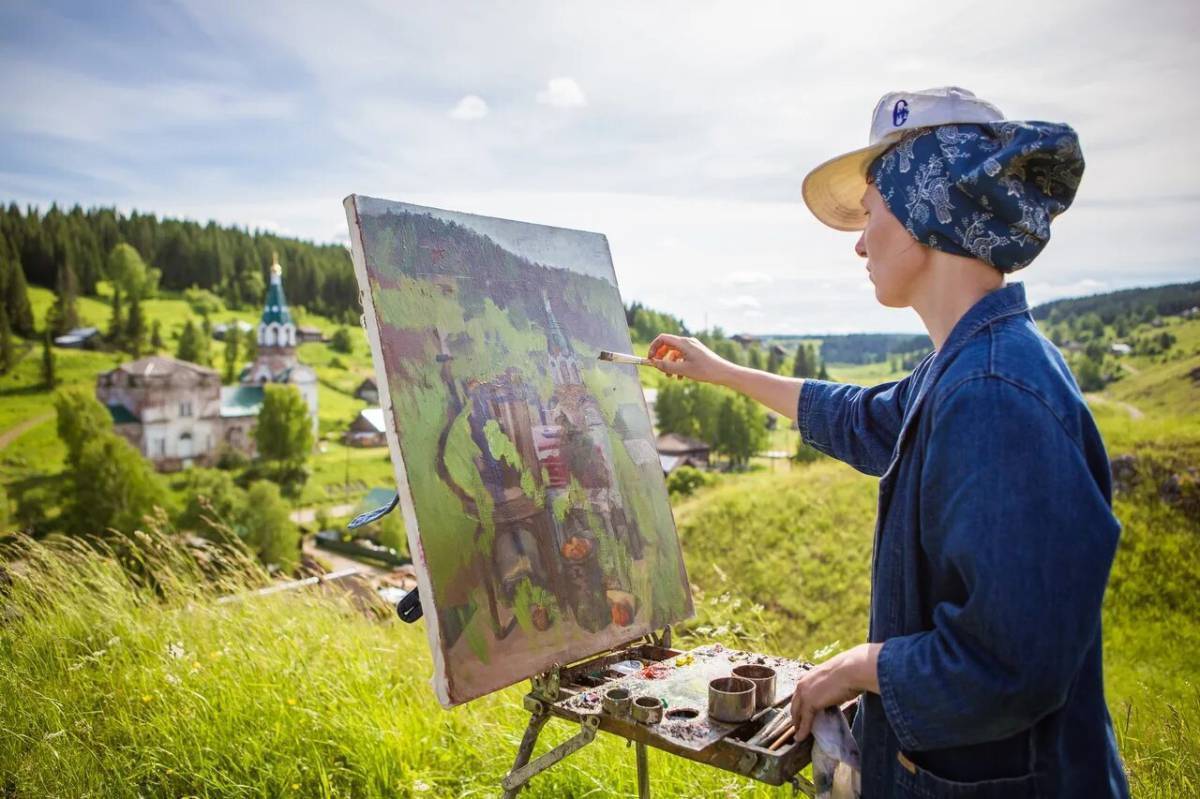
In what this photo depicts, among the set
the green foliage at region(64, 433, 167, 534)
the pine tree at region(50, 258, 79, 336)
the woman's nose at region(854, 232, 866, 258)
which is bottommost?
the green foliage at region(64, 433, 167, 534)

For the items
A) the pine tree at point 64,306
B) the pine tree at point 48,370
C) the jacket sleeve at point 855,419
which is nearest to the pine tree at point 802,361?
the jacket sleeve at point 855,419

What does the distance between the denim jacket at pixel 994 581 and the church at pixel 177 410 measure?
Result: 58197 millimetres

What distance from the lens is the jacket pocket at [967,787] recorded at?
1.49 m

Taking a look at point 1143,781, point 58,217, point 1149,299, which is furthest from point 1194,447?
point 58,217

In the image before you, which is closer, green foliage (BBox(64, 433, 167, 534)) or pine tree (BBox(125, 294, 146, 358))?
green foliage (BBox(64, 433, 167, 534))

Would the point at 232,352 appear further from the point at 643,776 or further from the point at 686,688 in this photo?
the point at 686,688

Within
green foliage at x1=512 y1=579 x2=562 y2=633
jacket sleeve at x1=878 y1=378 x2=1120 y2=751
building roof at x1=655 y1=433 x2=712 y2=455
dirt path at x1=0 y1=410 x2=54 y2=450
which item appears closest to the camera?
jacket sleeve at x1=878 y1=378 x2=1120 y2=751

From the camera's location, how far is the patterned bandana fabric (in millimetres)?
1527

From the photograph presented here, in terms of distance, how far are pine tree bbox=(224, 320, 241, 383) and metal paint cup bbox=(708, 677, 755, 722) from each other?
7476cm

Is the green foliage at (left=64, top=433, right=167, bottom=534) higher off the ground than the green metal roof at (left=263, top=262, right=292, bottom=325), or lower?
lower

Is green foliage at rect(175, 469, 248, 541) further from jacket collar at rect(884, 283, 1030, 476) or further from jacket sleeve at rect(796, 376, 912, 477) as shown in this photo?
jacket collar at rect(884, 283, 1030, 476)

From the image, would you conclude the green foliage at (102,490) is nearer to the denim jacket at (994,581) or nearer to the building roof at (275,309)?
the building roof at (275,309)

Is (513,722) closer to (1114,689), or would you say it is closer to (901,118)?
(901,118)

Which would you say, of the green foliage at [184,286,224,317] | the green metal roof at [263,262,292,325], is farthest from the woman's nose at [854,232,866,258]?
the green foliage at [184,286,224,317]
